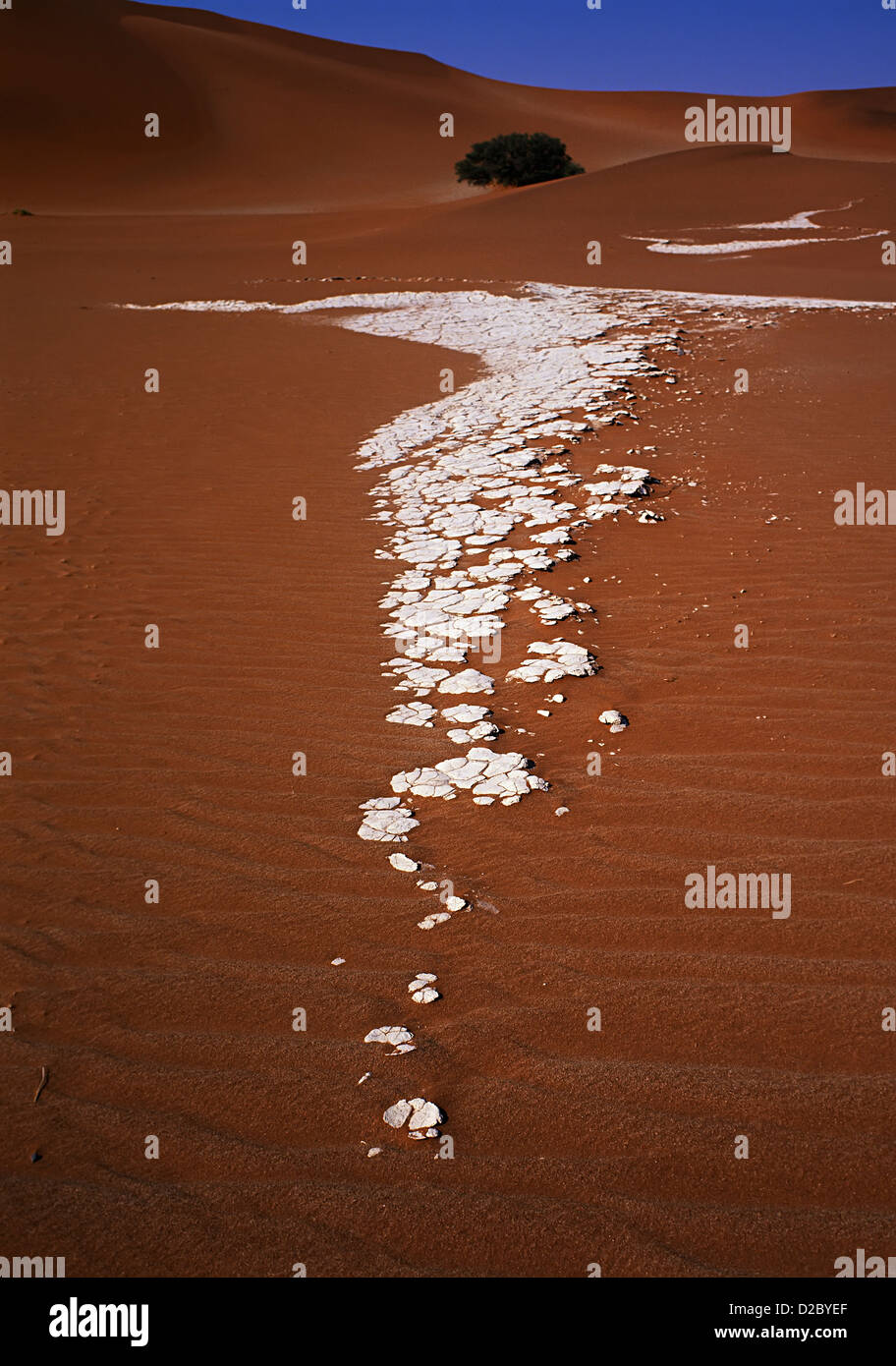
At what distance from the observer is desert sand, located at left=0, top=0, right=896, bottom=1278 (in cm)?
206

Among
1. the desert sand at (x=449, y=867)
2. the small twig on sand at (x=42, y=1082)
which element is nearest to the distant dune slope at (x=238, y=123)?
the desert sand at (x=449, y=867)

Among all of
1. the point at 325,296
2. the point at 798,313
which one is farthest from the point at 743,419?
the point at 325,296

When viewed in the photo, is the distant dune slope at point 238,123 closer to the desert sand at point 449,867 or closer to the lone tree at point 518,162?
the lone tree at point 518,162

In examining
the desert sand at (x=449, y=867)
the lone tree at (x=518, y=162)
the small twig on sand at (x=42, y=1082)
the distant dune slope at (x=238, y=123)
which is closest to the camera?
the desert sand at (x=449, y=867)

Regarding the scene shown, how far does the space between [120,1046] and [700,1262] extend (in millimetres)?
1598

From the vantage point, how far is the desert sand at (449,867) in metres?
2.06

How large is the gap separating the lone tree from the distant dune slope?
14.5 feet

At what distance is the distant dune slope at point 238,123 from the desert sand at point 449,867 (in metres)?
35.1

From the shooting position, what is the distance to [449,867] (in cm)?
315

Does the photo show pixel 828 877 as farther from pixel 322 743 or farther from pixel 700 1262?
pixel 322 743

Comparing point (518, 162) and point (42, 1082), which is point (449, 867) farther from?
point (518, 162)

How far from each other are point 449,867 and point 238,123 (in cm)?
5278

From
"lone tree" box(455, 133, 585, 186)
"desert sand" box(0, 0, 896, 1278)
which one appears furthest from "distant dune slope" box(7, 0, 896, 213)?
"desert sand" box(0, 0, 896, 1278)
